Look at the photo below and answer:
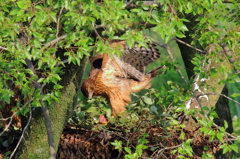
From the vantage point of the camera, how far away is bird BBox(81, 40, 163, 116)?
477 centimetres

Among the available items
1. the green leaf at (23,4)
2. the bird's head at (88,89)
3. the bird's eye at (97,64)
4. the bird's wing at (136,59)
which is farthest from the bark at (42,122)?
the green leaf at (23,4)

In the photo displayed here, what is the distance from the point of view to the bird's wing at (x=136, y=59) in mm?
4922

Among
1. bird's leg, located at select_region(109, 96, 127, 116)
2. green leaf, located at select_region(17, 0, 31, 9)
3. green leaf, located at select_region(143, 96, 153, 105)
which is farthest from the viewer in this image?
bird's leg, located at select_region(109, 96, 127, 116)

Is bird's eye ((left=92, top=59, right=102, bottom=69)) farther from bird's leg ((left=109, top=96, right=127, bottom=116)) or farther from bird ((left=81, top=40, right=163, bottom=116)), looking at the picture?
bird's leg ((left=109, top=96, right=127, bottom=116))

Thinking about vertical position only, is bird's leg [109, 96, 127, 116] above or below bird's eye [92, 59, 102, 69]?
below

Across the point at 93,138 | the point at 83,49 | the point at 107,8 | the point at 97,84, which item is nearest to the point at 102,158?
the point at 93,138

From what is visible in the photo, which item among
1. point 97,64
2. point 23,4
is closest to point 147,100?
point 97,64

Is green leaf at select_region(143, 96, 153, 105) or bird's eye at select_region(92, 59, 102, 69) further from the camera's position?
bird's eye at select_region(92, 59, 102, 69)

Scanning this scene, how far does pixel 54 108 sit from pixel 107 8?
1553 mm

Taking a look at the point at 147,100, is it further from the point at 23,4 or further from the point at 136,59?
the point at 23,4

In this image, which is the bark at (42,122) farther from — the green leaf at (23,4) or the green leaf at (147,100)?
the green leaf at (23,4)

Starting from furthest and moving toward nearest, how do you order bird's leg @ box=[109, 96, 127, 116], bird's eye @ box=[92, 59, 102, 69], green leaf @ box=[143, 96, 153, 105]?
bird's leg @ box=[109, 96, 127, 116], bird's eye @ box=[92, 59, 102, 69], green leaf @ box=[143, 96, 153, 105]

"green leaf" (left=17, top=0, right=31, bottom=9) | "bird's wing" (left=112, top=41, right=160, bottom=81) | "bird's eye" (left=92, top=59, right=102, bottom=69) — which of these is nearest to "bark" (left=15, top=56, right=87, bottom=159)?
"bird's eye" (left=92, top=59, right=102, bottom=69)

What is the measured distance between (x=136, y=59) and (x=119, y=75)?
27cm
